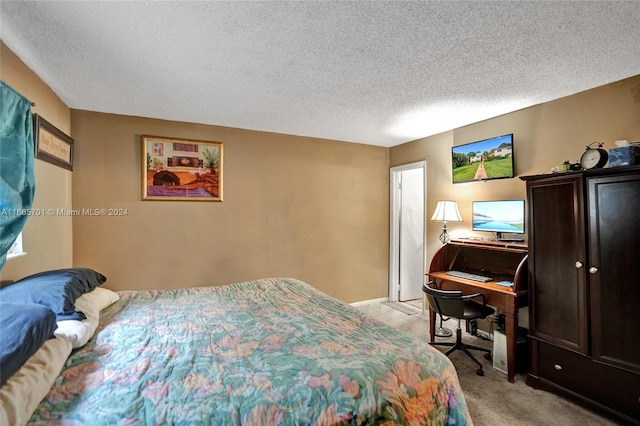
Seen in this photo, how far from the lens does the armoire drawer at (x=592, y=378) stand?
6.53 feet

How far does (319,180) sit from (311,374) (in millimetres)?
3261

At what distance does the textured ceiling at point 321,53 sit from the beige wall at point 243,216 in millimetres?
516

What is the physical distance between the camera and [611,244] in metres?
2.10

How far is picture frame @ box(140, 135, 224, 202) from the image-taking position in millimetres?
3393

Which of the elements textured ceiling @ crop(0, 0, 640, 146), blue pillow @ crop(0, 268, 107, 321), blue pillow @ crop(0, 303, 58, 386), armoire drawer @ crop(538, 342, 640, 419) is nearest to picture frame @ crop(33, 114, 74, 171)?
textured ceiling @ crop(0, 0, 640, 146)

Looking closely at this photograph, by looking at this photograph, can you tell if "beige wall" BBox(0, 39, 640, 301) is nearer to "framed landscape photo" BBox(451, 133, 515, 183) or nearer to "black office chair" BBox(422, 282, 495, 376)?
"framed landscape photo" BBox(451, 133, 515, 183)

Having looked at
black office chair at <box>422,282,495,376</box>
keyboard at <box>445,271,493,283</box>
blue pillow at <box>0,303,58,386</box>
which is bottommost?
Result: black office chair at <box>422,282,495,376</box>

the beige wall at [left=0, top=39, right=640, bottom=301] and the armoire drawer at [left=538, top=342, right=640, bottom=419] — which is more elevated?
the beige wall at [left=0, top=39, right=640, bottom=301]

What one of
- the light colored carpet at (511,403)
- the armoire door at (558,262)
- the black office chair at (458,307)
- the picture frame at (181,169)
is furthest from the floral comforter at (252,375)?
the picture frame at (181,169)

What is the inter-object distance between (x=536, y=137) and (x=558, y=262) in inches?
52.8

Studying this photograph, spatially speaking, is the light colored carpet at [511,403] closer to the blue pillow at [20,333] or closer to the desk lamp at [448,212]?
the desk lamp at [448,212]

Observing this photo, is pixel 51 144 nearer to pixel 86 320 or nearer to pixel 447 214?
pixel 86 320

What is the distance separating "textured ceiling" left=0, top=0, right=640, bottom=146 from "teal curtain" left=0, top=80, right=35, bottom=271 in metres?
0.44

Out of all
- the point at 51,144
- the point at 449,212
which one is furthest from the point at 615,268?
the point at 51,144
